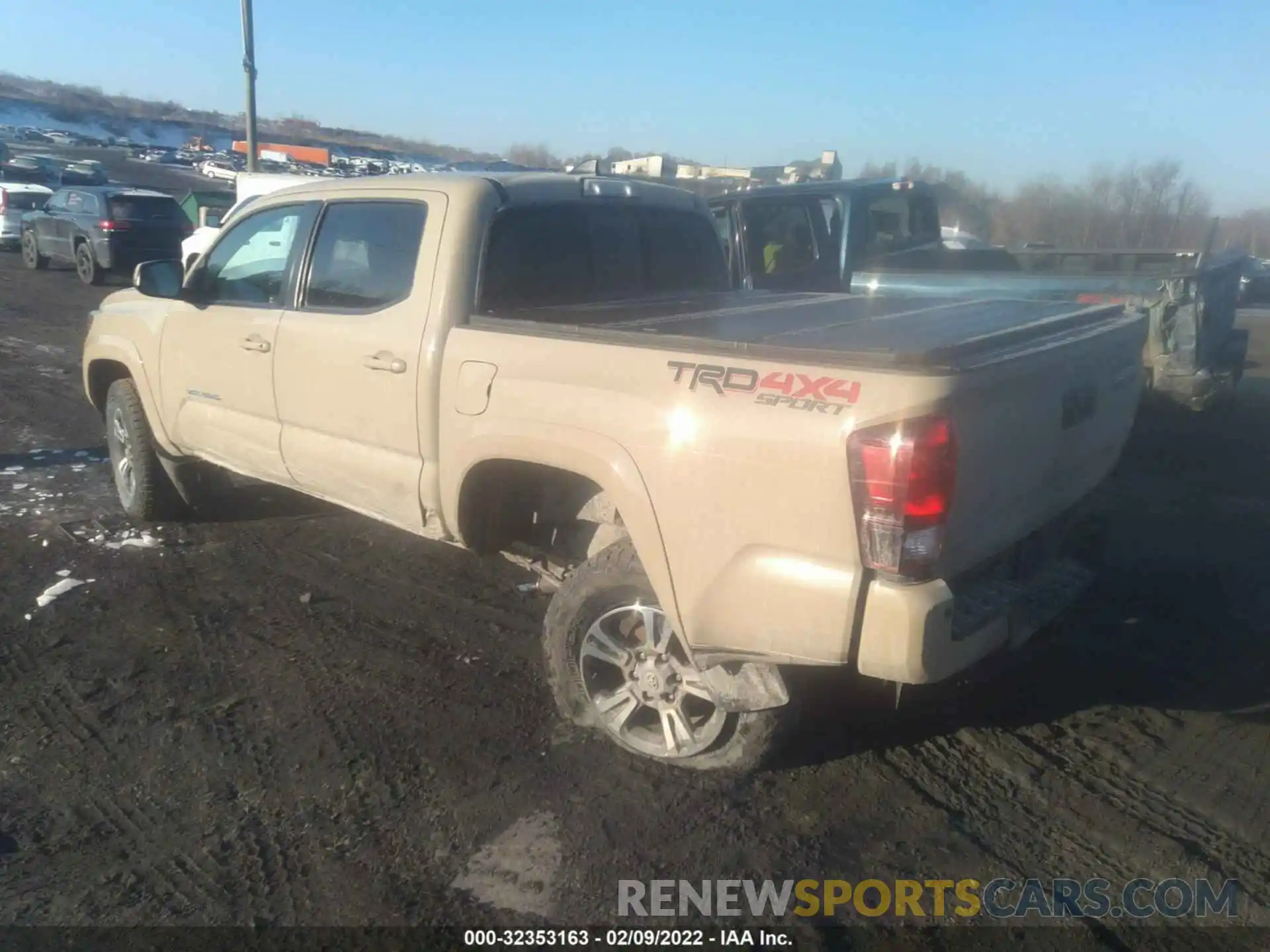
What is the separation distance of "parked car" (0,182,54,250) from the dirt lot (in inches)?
826

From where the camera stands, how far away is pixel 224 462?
537 cm

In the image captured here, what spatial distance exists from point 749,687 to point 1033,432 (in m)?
1.17

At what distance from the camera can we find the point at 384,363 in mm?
4172

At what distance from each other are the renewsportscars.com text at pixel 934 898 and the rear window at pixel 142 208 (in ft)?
62.4

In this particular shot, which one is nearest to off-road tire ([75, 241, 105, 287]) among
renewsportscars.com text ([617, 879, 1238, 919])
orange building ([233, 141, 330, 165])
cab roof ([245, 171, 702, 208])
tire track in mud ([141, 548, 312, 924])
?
orange building ([233, 141, 330, 165])

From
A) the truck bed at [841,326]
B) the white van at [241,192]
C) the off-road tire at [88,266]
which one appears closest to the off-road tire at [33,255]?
the off-road tire at [88,266]

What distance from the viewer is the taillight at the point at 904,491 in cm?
278

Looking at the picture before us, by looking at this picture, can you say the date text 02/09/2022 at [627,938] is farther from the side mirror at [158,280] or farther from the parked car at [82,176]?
the parked car at [82,176]

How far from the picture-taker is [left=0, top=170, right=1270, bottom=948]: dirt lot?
3.12 meters

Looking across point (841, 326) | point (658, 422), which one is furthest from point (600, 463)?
point (841, 326)

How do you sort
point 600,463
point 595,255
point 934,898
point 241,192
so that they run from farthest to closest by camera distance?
point 241,192 → point 595,255 → point 600,463 → point 934,898

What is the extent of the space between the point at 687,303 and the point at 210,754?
2.67 metres

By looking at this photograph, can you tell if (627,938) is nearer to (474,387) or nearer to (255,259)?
(474,387)

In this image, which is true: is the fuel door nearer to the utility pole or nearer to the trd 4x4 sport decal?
the trd 4x4 sport decal
